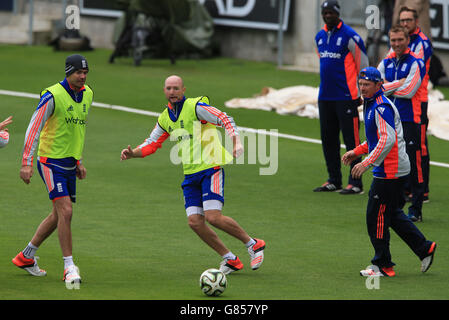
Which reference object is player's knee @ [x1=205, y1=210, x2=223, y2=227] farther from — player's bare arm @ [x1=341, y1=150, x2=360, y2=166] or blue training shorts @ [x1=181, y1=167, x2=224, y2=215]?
player's bare arm @ [x1=341, y1=150, x2=360, y2=166]

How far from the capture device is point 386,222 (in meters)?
10.1

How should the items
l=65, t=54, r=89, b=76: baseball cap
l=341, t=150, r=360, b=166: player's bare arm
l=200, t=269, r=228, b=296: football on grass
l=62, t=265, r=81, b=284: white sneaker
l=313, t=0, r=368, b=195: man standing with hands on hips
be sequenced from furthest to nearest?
l=313, t=0, r=368, b=195: man standing with hands on hips, l=341, t=150, r=360, b=166: player's bare arm, l=65, t=54, r=89, b=76: baseball cap, l=62, t=265, r=81, b=284: white sneaker, l=200, t=269, r=228, b=296: football on grass

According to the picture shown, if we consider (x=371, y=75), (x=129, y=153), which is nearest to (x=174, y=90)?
(x=129, y=153)

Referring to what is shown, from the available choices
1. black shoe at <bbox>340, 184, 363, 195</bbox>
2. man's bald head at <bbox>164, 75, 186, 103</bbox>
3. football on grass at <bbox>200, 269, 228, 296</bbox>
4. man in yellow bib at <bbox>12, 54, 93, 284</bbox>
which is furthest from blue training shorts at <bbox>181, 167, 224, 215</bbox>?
black shoe at <bbox>340, 184, 363, 195</bbox>

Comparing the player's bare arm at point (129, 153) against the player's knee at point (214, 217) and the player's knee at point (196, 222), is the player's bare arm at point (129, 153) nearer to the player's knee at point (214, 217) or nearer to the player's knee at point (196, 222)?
the player's knee at point (196, 222)

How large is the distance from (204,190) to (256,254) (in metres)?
0.91

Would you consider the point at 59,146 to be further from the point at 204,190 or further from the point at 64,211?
the point at 204,190

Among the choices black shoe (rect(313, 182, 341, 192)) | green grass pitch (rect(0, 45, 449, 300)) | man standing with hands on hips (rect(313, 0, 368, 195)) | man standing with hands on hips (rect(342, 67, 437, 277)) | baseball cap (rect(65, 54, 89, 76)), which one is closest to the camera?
green grass pitch (rect(0, 45, 449, 300))

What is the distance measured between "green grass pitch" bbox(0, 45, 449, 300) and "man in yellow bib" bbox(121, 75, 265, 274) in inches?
14.3

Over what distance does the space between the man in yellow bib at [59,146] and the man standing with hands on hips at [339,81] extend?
19.1ft

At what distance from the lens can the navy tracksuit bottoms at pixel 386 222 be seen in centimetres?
1006

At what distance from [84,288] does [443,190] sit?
24.8ft

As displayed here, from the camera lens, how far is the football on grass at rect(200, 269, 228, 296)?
9109mm

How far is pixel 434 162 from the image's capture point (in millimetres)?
17484
